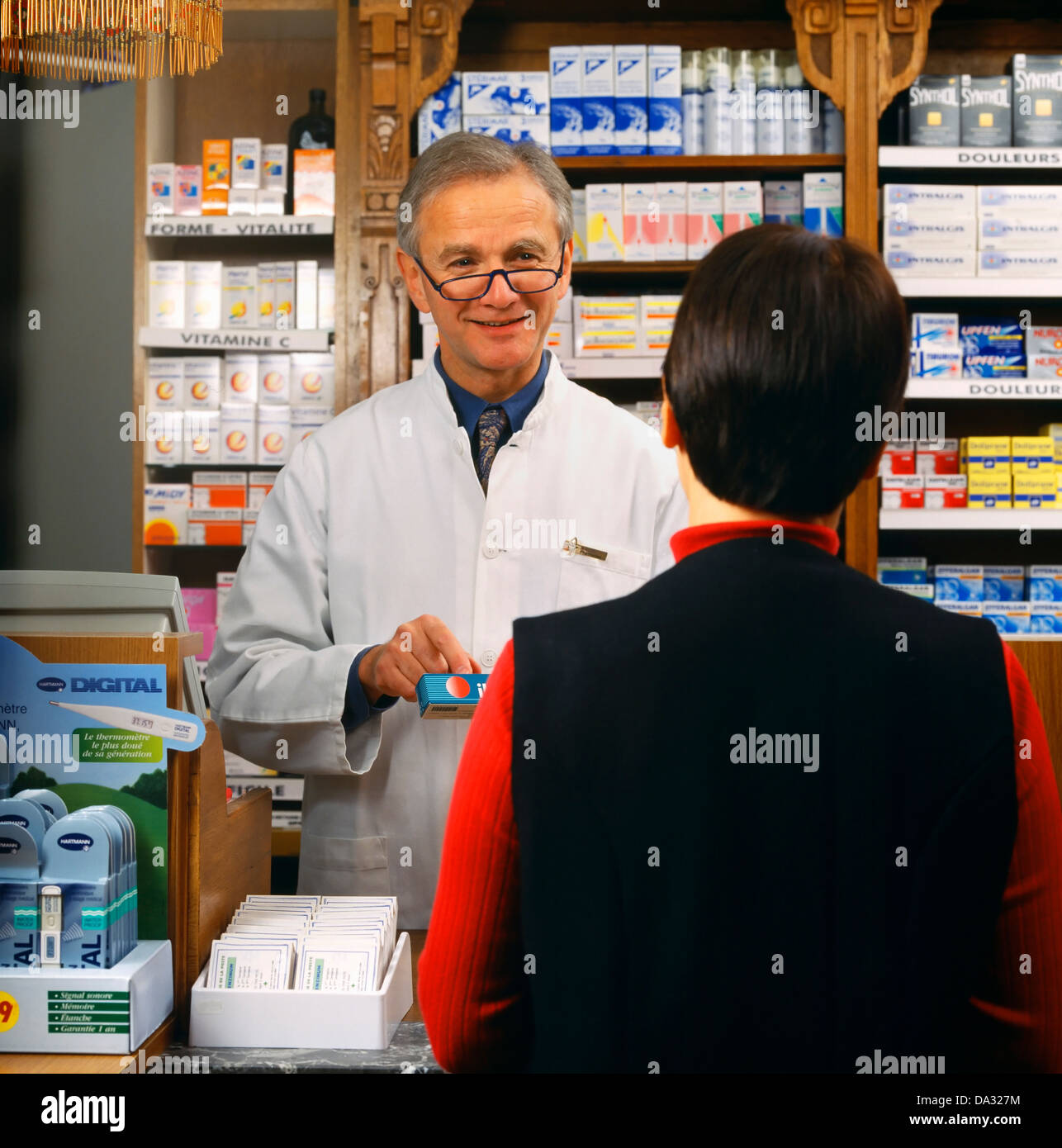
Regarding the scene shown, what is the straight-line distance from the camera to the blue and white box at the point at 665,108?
10.6 feet

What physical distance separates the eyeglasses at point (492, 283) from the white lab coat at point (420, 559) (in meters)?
0.22

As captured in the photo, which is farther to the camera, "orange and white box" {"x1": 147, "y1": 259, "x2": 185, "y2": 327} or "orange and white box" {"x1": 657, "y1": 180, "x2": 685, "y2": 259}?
"orange and white box" {"x1": 147, "y1": 259, "x2": 185, "y2": 327}

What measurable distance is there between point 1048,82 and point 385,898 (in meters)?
3.19

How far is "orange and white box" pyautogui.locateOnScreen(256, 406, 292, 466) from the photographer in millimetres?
3393

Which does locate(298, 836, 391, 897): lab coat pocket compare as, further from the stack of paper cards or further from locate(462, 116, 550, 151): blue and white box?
locate(462, 116, 550, 151): blue and white box

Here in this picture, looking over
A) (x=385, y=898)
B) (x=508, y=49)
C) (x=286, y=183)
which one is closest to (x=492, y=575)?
(x=385, y=898)

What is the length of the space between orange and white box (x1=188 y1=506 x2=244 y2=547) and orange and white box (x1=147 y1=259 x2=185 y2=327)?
0.60 m

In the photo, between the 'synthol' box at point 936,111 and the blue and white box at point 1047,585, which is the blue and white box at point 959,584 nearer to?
the blue and white box at point 1047,585

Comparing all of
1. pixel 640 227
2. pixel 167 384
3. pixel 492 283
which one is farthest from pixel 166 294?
pixel 492 283

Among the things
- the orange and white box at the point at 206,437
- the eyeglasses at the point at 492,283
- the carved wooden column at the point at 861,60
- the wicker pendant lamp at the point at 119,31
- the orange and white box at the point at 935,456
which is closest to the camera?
the wicker pendant lamp at the point at 119,31

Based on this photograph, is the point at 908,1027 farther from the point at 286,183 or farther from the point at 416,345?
the point at 286,183

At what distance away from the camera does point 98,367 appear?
3.77 metres

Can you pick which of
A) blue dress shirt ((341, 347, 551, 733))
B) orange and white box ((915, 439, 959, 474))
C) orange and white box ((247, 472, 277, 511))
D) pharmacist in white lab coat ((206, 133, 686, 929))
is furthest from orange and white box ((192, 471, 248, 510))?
orange and white box ((915, 439, 959, 474))

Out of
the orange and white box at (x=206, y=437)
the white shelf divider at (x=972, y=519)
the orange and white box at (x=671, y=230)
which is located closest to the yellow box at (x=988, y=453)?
the white shelf divider at (x=972, y=519)
